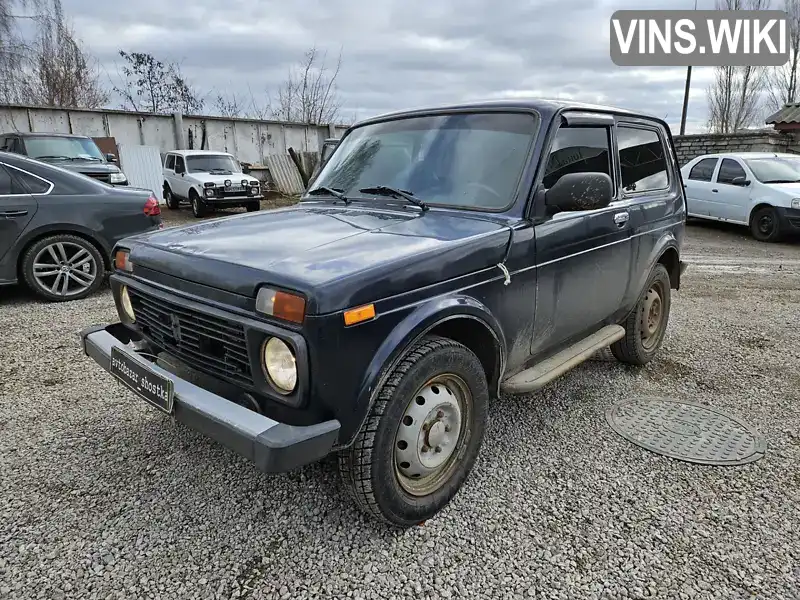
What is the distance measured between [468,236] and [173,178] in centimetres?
1553

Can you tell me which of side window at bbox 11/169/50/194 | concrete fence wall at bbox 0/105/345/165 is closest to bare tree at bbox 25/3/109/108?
concrete fence wall at bbox 0/105/345/165

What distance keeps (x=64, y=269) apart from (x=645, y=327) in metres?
5.96

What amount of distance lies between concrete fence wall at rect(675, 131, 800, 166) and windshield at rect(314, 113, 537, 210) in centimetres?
1387

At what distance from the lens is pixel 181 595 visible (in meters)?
2.17

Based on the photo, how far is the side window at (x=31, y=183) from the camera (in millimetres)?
5855

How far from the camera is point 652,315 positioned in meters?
4.62

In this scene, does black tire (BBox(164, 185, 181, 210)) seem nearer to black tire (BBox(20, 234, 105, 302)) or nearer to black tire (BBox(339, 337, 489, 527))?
black tire (BBox(20, 234, 105, 302))

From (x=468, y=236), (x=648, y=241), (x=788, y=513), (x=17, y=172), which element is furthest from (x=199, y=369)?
(x=17, y=172)

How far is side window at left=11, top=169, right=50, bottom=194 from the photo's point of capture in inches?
231

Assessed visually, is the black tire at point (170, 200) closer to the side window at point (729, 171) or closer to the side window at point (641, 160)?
the side window at point (729, 171)

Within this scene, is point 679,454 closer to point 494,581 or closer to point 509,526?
point 509,526

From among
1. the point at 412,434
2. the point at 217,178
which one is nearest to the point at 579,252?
the point at 412,434

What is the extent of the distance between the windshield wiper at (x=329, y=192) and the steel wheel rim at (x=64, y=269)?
A: 382cm

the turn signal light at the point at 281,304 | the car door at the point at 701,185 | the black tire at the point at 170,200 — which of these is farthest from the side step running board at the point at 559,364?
the black tire at the point at 170,200
